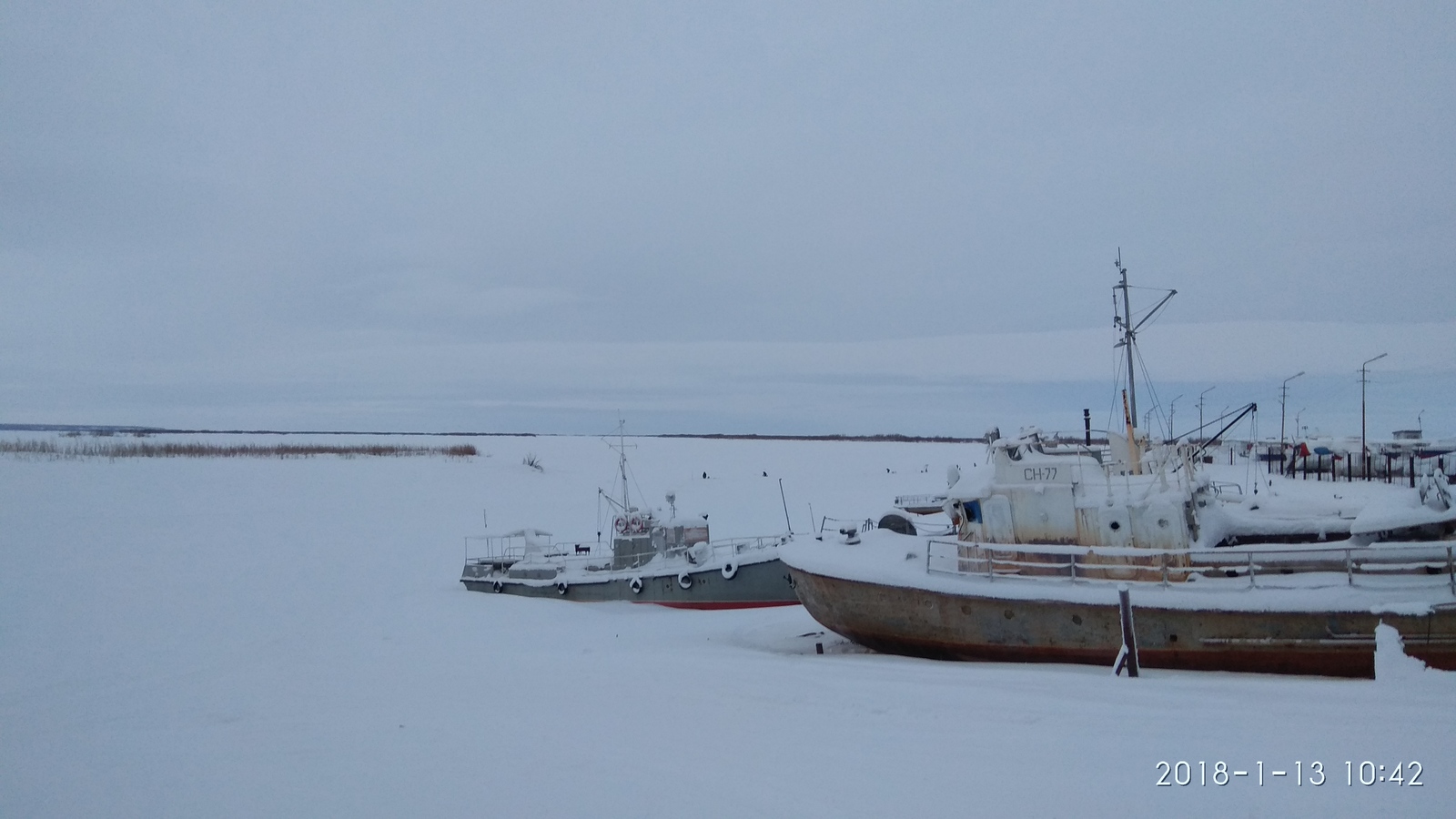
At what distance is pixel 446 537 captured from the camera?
97.0 ft

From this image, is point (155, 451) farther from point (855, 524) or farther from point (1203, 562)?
point (1203, 562)

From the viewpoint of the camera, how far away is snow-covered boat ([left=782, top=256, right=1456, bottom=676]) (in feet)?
36.1

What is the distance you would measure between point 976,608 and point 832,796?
7.24 meters

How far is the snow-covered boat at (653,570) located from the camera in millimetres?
19828

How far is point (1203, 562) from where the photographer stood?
1252 centimetres

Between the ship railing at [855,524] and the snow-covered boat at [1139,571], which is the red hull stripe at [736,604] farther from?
the snow-covered boat at [1139,571]

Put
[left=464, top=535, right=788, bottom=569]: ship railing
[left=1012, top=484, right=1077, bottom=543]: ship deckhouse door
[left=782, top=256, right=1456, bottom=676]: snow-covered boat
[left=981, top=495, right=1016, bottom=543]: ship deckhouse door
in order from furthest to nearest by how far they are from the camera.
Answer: [left=464, top=535, right=788, bottom=569]: ship railing
[left=981, top=495, right=1016, bottom=543]: ship deckhouse door
[left=1012, top=484, right=1077, bottom=543]: ship deckhouse door
[left=782, top=256, right=1456, bottom=676]: snow-covered boat

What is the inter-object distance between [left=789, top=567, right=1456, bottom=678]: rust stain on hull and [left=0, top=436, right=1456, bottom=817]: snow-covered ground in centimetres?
61

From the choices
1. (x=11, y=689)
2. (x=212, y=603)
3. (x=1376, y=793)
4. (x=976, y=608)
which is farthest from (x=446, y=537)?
(x=1376, y=793)

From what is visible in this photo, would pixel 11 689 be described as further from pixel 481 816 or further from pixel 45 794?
pixel 481 816

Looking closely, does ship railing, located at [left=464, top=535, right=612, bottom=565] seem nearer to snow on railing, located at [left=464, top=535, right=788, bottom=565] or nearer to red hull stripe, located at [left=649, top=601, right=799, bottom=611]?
snow on railing, located at [left=464, top=535, right=788, bottom=565]

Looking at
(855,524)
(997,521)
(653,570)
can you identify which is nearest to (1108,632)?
(997,521)

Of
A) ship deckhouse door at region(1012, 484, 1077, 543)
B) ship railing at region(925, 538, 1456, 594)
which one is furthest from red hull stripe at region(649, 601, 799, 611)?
ship deckhouse door at region(1012, 484, 1077, 543)

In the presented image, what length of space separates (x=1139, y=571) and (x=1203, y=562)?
919 mm
